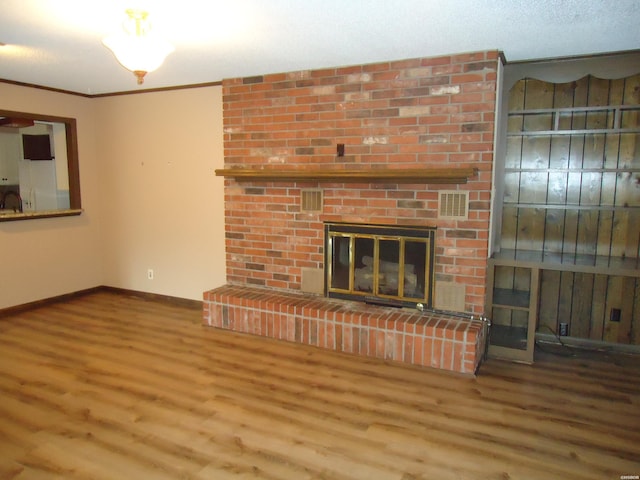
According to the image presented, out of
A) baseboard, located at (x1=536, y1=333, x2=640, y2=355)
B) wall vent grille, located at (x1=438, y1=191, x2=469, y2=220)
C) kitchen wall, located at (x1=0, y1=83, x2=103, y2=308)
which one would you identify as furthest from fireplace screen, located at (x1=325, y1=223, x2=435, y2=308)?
kitchen wall, located at (x1=0, y1=83, x2=103, y2=308)

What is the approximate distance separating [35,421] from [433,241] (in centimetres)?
280

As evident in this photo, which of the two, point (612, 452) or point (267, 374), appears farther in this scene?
point (267, 374)

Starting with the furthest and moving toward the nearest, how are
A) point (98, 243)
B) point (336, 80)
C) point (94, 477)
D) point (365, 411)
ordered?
1. point (98, 243)
2. point (336, 80)
3. point (365, 411)
4. point (94, 477)

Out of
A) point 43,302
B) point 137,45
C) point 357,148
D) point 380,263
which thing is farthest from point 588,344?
point 43,302

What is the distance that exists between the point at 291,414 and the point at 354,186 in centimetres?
187

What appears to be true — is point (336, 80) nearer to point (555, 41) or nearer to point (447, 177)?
point (447, 177)

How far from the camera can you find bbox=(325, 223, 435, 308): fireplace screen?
3559 millimetres

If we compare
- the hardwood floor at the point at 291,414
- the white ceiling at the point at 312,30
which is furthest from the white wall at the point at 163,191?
the hardwood floor at the point at 291,414

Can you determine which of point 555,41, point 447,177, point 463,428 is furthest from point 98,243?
point 555,41

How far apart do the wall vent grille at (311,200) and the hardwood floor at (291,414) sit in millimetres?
1156

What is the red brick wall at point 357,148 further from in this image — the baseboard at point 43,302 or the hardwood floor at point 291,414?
the baseboard at point 43,302

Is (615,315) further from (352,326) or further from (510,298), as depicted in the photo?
(352,326)

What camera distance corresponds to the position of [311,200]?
395cm

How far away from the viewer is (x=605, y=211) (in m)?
3.54
